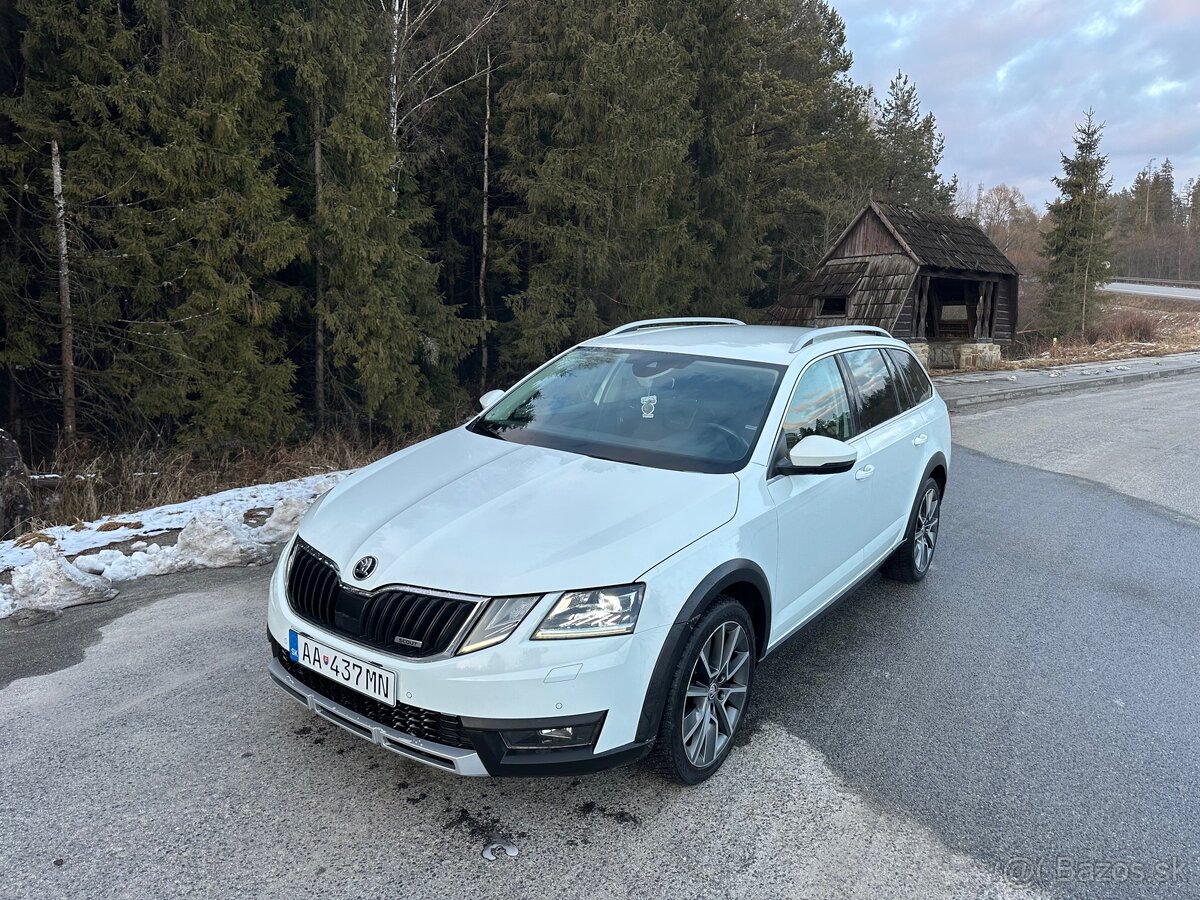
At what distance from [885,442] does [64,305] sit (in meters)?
9.77

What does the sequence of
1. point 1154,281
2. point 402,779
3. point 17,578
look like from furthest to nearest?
point 1154,281 < point 17,578 < point 402,779

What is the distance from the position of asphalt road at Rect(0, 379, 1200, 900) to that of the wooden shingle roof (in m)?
20.9

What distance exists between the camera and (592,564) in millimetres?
2609

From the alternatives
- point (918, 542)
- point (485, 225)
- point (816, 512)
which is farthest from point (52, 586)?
point (485, 225)

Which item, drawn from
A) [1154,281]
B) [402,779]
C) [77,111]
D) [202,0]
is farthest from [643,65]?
[1154,281]

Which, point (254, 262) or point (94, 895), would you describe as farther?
point (254, 262)

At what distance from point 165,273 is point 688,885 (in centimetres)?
998

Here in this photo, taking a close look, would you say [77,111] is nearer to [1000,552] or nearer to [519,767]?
[519,767]

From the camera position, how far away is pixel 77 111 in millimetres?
8992

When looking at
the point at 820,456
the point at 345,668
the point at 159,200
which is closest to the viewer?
the point at 345,668

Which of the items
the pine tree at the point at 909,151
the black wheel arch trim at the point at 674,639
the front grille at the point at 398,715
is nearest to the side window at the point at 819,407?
the black wheel arch trim at the point at 674,639

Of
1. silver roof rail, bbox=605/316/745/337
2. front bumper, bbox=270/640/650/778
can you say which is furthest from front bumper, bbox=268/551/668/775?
silver roof rail, bbox=605/316/745/337

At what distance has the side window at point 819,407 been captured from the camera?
3723 mm
